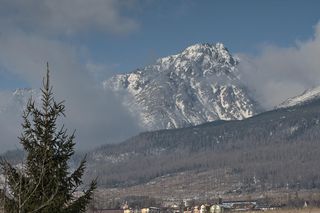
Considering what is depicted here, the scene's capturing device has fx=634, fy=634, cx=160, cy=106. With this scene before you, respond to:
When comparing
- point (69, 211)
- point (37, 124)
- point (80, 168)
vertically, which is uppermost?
point (37, 124)

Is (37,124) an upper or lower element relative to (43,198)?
upper

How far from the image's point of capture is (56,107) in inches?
841

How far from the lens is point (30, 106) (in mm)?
20938

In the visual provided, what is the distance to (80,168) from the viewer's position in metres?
21.5

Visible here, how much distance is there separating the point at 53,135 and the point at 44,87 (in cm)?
166

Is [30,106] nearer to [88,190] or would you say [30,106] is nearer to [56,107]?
[56,107]

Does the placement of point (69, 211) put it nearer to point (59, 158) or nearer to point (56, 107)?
point (59, 158)

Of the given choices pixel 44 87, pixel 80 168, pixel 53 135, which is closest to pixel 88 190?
pixel 80 168

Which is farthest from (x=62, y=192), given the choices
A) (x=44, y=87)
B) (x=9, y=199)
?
(x=44, y=87)

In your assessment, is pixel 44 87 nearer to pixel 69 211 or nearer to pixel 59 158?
pixel 59 158

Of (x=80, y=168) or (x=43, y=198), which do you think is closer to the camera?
(x=43, y=198)

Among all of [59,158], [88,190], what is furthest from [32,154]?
[88,190]

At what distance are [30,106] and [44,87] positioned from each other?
2.77ft

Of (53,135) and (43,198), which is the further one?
(53,135)
